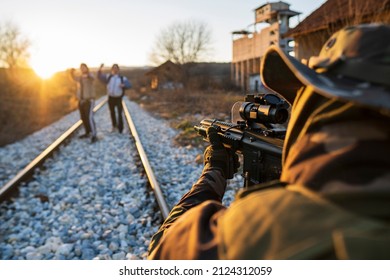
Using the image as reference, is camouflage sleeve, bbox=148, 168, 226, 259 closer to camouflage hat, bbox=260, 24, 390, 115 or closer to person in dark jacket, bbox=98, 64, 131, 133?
camouflage hat, bbox=260, 24, 390, 115

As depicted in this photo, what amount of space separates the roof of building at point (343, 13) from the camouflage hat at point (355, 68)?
9.63 metres

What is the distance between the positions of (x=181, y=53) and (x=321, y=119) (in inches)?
2081

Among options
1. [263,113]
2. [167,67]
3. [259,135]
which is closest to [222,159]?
[259,135]

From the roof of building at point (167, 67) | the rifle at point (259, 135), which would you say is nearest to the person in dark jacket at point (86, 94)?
the rifle at point (259, 135)

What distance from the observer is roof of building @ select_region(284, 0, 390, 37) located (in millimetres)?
9883

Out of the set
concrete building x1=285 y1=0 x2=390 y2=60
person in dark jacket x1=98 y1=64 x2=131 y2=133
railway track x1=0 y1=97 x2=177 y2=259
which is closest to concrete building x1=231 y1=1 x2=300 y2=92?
concrete building x1=285 y1=0 x2=390 y2=60

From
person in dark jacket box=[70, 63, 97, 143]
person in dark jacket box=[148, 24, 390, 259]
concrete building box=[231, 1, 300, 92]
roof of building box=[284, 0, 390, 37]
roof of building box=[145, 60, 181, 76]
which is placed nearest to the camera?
person in dark jacket box=[148, 24, 390, 259]

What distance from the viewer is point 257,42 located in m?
31.2

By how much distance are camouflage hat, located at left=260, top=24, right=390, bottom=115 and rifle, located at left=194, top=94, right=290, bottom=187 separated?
975 mm

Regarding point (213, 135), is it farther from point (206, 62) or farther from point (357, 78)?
point (206, 62)

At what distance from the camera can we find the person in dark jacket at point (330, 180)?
0.86 meters

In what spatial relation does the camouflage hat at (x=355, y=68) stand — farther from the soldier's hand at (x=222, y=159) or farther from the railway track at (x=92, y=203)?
the railway track at (x=92, y=203)

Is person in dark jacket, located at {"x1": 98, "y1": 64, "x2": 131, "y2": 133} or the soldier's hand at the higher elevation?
person in dark jacket, located at {"x1": 98, "y1": 64, "x2": 131, "y2": 133}
